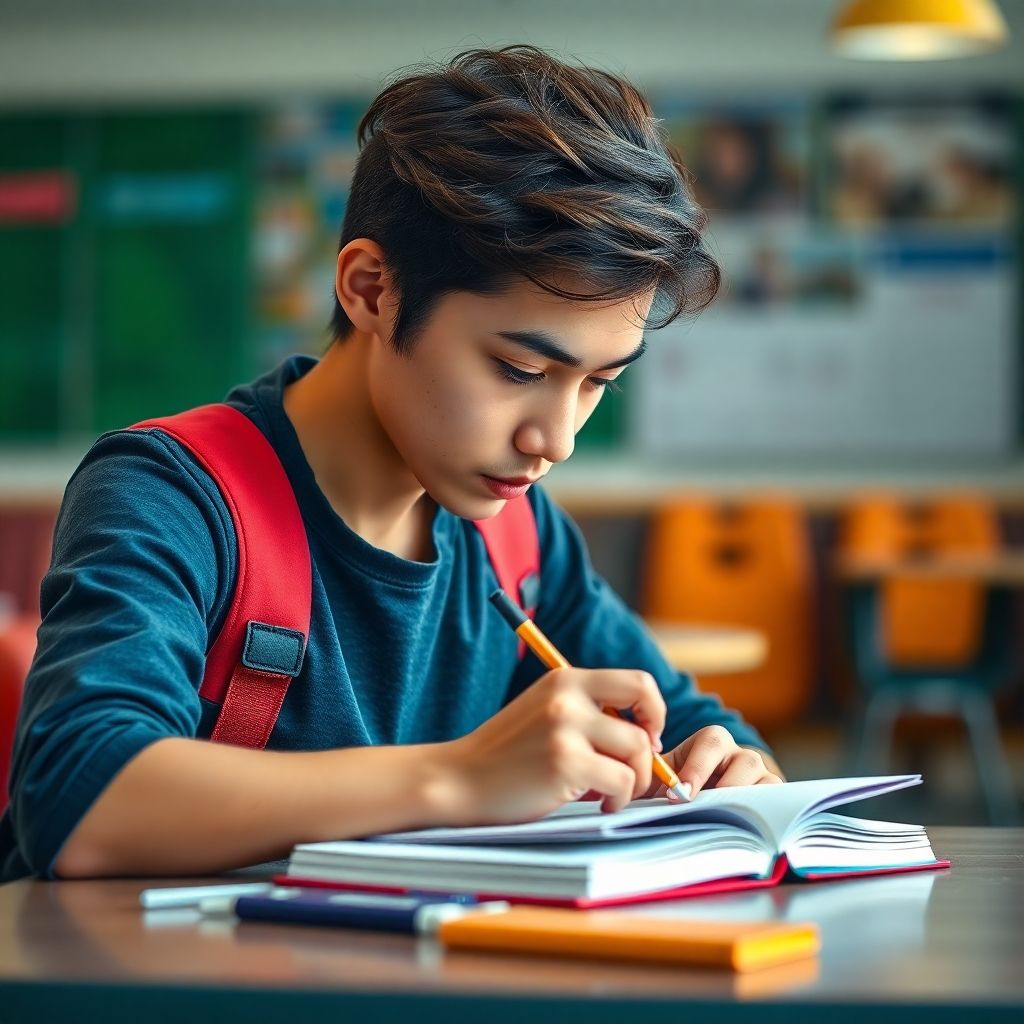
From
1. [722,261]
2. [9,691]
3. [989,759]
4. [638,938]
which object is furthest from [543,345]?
[722,261]

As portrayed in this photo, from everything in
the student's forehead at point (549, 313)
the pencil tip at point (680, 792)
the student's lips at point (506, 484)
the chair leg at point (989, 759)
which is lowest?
the chair leg at point (989, 759)

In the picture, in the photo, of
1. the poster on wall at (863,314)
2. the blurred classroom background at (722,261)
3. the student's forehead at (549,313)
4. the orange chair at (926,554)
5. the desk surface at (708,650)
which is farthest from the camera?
the poster on wall at (863,314)

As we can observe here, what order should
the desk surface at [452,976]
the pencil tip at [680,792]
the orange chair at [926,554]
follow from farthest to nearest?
1. the orange chair at [926,554]
2. the pencil tip at [680,792]
3. the desk surface at [452,976]

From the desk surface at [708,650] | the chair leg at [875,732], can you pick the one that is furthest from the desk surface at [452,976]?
the chair leg at [875,732]

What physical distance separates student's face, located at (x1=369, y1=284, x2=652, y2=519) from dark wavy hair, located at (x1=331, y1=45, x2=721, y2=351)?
0.01m

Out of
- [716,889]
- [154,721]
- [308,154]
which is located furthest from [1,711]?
[308,154]

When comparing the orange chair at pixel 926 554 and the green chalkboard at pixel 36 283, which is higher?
the green chalkboard at pixel 36 283

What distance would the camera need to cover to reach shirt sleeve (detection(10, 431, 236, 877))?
0.84 meters

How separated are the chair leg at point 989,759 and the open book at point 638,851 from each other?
3.77 m

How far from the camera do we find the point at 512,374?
3.37 ft

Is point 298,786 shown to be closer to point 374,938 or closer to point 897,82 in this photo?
point 374,938

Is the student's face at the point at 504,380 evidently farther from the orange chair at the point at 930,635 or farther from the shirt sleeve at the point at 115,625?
the orange chair at the point at 930,635

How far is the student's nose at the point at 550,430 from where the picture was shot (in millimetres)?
1040

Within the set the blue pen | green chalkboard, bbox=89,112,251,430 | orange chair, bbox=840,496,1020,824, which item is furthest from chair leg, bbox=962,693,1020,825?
the blue pen
